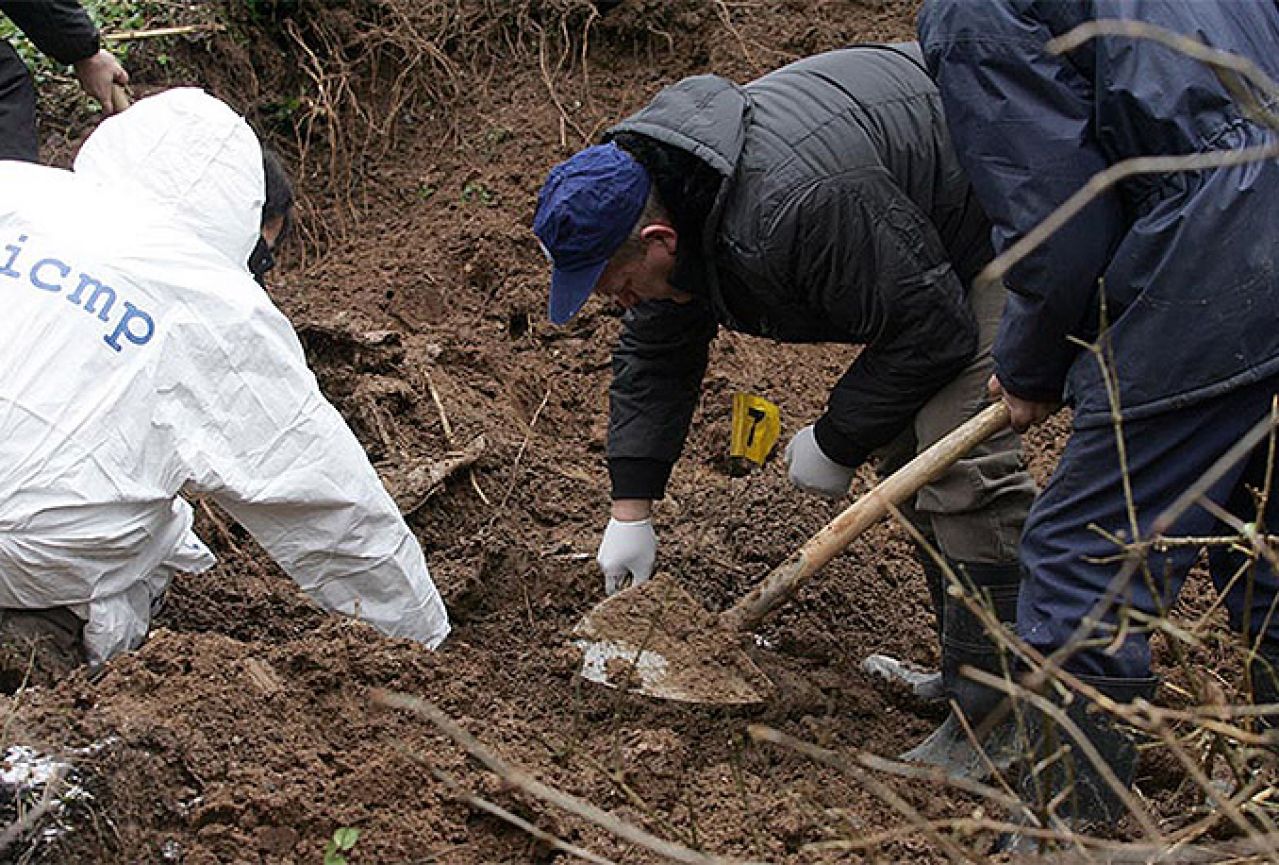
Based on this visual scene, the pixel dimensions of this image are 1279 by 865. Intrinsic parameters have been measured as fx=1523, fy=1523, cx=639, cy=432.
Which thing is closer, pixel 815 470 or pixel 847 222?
pixel 847 222

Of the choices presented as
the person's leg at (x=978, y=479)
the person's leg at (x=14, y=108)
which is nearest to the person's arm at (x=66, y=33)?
the person's leg at (x=14, y=108)

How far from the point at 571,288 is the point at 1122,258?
1.15m

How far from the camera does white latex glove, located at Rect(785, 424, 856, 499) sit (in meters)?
3.44

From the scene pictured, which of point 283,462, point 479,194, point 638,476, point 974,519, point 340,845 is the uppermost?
point 283,462

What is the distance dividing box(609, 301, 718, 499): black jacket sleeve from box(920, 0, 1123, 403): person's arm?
1.12 metres

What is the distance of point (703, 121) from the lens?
305 cm

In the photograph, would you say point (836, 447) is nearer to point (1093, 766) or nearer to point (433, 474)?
point (1093, 766)

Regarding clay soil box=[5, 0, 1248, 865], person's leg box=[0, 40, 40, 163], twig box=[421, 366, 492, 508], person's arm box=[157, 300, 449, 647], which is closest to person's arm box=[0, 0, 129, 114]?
person's leg box=[0, 40, 40, 163]

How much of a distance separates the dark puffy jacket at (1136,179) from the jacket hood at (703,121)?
56 centimetres

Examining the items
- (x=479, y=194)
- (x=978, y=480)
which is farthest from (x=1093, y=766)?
(x=479, y=194)

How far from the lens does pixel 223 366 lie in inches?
120

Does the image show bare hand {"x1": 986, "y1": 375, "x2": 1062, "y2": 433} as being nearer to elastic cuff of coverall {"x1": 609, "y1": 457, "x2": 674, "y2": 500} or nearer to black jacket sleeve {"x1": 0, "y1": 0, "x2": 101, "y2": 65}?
elastic cuff of coverall {"x1": 609, "y1": 457, "x2": 674, "y2": 500}

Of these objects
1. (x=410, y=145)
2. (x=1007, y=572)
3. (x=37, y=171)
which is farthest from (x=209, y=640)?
(x=410, y=145)

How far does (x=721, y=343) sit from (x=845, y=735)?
2386 mm
